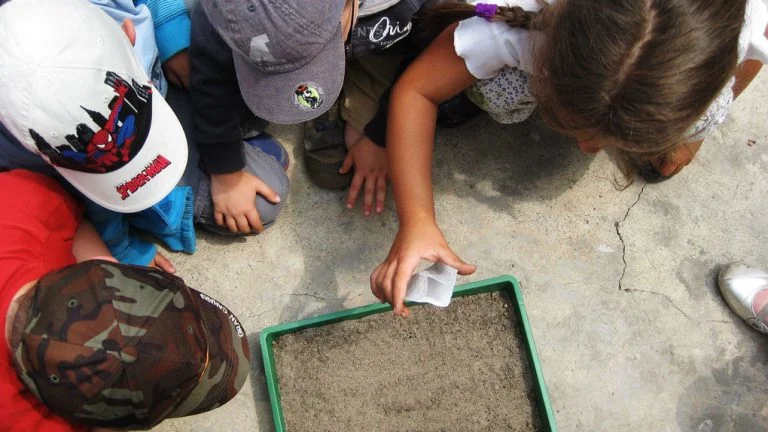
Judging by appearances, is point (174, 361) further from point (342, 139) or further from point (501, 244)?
point (501, 244)

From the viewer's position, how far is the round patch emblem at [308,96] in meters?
1.16

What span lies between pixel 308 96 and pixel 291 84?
4cm

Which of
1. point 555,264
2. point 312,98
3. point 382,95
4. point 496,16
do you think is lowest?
point 555,264

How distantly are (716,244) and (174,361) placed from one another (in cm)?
123

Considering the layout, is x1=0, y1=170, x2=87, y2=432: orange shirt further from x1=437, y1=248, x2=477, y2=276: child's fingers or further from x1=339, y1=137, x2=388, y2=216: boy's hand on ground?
x1=437, y1=248, x2=477, y2=276: child's fingers

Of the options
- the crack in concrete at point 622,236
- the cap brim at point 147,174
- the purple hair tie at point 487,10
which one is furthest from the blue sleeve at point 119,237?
the crack in concrete at point 622,236

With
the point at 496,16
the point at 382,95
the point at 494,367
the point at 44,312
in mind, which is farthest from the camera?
the point at 382,95

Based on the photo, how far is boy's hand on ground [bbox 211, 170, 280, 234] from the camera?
1481mm

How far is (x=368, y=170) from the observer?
1.54 meters

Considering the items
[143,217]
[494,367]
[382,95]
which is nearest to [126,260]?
[143,217]

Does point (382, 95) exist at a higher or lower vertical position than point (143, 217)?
higher

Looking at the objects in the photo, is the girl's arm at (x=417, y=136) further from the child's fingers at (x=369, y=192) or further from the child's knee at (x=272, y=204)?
the child's knee at (x=272, y=204)

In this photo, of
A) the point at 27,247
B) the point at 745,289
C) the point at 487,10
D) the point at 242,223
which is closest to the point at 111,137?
the point at 27,247

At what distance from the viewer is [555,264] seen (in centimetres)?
154
